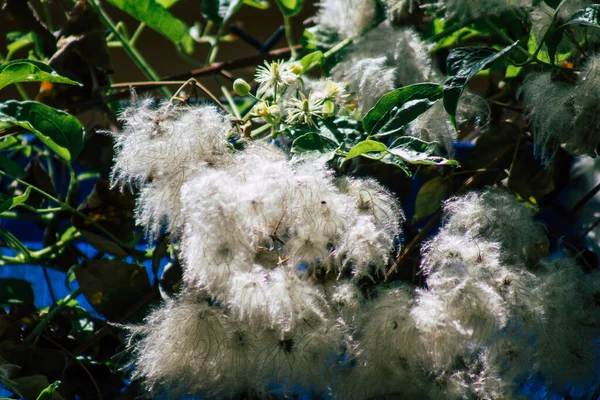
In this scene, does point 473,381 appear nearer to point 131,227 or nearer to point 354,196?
point 354,196

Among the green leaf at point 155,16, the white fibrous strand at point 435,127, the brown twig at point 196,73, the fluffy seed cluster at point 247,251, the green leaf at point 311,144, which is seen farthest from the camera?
the brown twig at point 196,73

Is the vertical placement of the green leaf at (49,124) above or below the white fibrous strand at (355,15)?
below

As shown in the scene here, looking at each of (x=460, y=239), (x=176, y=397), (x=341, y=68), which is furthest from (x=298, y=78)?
(x=176, y=397)

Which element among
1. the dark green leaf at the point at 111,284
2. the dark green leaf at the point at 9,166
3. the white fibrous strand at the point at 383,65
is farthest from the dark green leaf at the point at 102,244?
the white fibrous strand at the point at 383,65

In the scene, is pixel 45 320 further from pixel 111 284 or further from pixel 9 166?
pixel 9 166

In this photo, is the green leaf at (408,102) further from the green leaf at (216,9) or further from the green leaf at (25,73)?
the green leaf at (216,9)

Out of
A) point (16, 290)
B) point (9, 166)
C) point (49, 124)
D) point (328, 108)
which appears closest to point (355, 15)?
point (328, 108)

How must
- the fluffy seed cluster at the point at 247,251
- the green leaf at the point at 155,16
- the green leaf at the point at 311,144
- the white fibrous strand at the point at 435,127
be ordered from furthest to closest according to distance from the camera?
the green leaf at the point at 155,16
the white fibrous strand at the point at 435,127
the green leaf at the point at 311,144
the fluffy seed cluster at the point at 247,251
